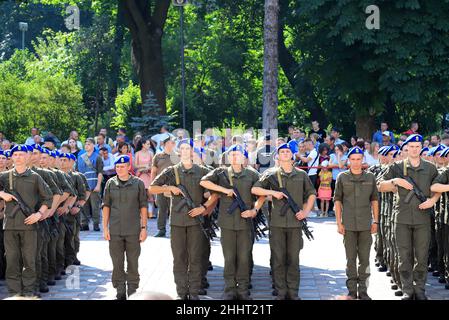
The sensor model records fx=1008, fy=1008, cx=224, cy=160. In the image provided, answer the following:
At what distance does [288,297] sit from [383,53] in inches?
633

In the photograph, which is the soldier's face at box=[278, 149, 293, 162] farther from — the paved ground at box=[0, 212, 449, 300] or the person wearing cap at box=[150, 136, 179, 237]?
the person wearing cap at box=[150, 136, 179, 237]

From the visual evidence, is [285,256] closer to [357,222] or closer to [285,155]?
[357,222]

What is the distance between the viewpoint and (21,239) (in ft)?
40.5

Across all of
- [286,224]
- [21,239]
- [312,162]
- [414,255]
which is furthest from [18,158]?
[312,162]

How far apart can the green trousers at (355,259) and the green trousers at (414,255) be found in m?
0.44

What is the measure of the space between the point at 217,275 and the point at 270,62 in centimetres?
1249

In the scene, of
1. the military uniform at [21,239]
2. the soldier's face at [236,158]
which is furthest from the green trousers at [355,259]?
the military uniform at [21,239]

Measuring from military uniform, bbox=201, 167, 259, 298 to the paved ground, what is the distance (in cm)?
62

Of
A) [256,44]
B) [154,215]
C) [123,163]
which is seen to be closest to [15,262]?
[123,163]

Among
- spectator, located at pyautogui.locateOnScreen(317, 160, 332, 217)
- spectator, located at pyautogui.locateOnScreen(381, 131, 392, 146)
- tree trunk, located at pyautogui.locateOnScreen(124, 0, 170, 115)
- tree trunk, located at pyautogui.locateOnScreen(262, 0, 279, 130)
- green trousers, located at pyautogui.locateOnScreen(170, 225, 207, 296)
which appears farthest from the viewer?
tree trunk, located at pyautogui.locateOnScreen(124, 0, 170, 115)

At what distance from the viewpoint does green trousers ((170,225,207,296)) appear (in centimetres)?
1231

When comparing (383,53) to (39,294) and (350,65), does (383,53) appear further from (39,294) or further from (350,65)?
(39,294)

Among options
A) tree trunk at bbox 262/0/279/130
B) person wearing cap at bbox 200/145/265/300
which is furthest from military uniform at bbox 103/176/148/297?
tree trunk at bbox 262/0/279/130

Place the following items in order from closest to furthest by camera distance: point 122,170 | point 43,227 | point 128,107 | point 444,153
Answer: point 122,170
point 43,227
point 444,153
point 128,107
